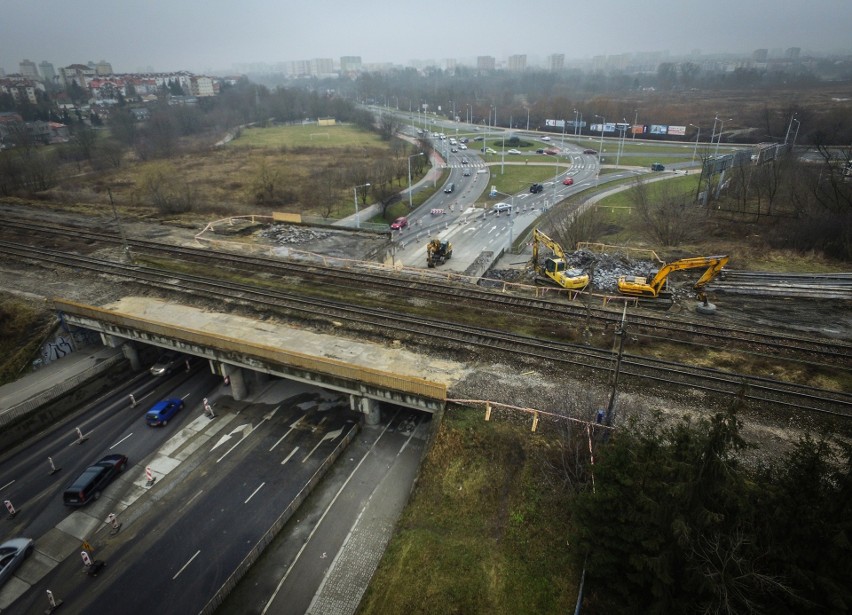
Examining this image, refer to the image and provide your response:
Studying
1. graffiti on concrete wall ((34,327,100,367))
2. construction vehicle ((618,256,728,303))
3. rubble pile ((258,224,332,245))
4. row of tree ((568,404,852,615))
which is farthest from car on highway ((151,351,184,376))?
construction vehicle ((618,256,728,303))

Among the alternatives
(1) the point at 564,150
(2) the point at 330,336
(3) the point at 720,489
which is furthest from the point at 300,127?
(3) the point at 720,489

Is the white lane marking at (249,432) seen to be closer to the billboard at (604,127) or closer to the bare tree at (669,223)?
the bare tree at (669,223)

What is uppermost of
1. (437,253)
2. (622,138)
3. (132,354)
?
(622,138)

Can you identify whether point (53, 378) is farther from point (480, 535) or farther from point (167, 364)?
point (480, 535)

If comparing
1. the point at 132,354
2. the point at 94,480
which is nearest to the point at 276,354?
the point at 94,480

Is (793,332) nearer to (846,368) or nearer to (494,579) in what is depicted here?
(846,368)

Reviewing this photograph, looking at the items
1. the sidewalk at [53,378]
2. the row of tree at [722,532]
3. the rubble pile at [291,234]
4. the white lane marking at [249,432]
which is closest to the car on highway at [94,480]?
the white lane marking at [249,432]

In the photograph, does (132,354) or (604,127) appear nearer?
(132,354)
